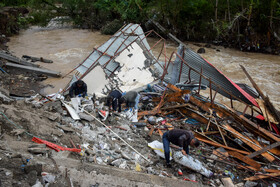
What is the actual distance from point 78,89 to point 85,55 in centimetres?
915

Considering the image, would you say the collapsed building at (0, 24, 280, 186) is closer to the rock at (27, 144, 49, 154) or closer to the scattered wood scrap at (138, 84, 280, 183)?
the scattered wood scrap at (138, 84, 280, 183)

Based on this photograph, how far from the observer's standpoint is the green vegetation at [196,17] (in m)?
17.0

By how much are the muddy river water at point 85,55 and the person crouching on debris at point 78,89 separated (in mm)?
3672

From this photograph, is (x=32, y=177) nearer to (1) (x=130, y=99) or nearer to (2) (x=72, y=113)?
(2) (x=72, y=113)

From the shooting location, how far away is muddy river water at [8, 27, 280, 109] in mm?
12380

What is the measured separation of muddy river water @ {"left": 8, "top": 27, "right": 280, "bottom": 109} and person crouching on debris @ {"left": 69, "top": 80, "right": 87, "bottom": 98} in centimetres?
367

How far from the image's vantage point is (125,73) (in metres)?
9.37

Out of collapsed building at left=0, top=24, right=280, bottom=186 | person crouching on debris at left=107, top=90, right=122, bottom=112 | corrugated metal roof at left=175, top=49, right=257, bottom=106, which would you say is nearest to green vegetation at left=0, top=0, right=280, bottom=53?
corrugated metal roof at left=175, top=49, right=257, bottom=106

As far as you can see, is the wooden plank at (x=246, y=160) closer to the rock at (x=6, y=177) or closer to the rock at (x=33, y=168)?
the rock at (x=33, y=168)

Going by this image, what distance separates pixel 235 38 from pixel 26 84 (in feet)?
49.4

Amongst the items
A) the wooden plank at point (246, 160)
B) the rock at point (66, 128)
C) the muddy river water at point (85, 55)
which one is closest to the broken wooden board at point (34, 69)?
the muddy river water at point (85, 55)

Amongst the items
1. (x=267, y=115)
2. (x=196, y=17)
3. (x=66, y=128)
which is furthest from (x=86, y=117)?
(x=196, y=17)

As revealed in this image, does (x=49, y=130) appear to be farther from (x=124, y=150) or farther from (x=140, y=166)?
(x=140, y=166)

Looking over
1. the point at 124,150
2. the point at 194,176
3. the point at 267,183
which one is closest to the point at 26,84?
the point at 124,150
